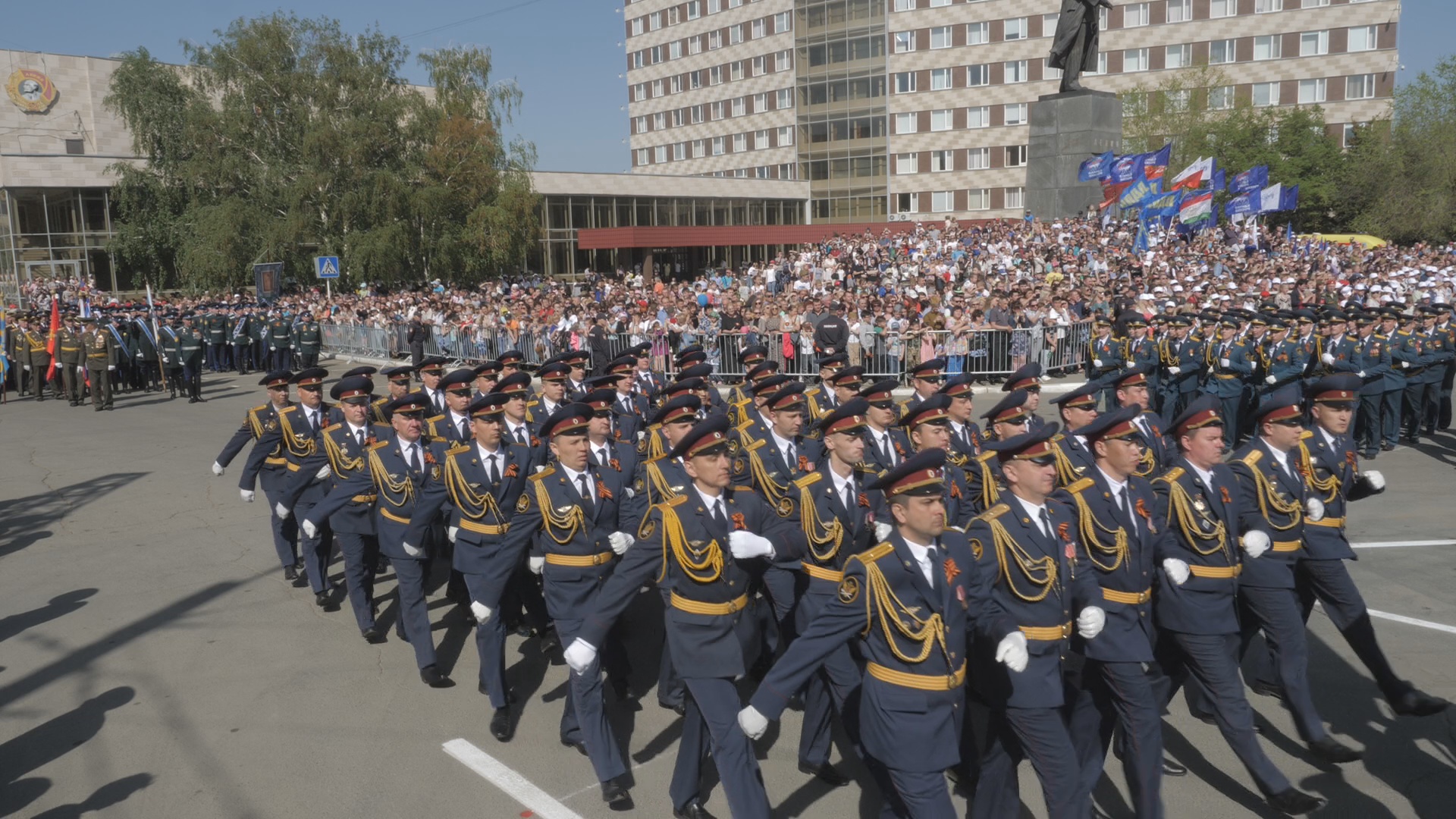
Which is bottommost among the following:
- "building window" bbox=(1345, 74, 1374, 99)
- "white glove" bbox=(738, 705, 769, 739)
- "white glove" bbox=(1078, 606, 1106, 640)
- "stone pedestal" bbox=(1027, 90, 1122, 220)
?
"white glove" bbox=(738, 705, 769, 739)

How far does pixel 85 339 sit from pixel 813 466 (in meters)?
20.5

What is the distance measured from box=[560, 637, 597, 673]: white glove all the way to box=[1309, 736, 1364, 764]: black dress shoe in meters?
3.93

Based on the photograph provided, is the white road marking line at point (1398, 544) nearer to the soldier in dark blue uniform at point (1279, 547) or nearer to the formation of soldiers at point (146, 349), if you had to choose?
the soldier in dark blue uniform at point (1279, 547)

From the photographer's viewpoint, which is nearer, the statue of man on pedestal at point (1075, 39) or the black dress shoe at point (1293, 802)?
the black dress shoe at point (1293, 802)

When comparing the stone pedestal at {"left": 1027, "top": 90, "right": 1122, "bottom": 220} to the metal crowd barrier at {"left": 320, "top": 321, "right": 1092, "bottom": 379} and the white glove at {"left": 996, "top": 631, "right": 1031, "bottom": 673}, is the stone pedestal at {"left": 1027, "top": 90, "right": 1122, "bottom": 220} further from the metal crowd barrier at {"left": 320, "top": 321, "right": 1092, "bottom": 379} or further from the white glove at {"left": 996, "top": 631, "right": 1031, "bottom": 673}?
the white glove at {"left": 996, "top": 631, "right": 1031, "bottom": 673}


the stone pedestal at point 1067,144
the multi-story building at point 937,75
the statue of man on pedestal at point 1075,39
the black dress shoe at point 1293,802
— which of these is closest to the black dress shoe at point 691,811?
the black dress shoe at point 1293,802

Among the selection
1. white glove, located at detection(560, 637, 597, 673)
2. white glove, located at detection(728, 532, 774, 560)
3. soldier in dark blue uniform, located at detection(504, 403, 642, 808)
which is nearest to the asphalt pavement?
soldier in dark blue uniform, located at detection(504, 403, 642, 808)

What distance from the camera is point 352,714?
6676 millimetres

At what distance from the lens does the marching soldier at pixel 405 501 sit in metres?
7.07

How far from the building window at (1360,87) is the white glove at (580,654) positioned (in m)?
71.1

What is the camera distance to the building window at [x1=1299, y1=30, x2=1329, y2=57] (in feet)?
201

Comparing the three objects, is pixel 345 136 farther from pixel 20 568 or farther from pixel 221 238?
pixel 20 568

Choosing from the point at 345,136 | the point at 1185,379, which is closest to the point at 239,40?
the point at 345,136

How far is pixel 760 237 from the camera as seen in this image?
191 feet
